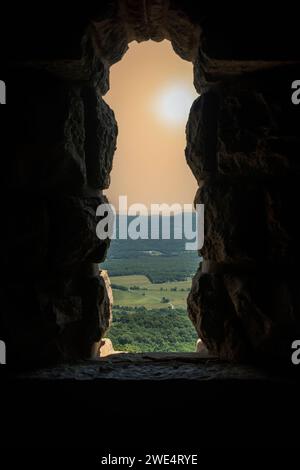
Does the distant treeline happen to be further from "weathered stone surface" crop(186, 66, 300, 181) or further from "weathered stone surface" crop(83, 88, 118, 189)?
"weathered stone surface" crop(186, 66, 300, 181)

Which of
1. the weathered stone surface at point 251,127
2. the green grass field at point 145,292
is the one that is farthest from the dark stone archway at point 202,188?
the green grass field at point 145,292

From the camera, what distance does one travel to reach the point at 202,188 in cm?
157

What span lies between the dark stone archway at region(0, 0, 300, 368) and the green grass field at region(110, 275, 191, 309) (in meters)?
0.40

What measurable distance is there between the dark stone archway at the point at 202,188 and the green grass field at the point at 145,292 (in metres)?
0.40

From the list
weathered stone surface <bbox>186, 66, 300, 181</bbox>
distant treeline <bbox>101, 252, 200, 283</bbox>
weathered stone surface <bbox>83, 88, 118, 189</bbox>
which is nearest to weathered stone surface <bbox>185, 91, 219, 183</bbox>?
weathered stone surface <bbox>186, 66, 300, 181</bbox>

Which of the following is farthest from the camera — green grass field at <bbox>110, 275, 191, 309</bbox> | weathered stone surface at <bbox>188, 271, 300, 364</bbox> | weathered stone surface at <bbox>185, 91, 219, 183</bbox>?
green grass field at <bbox>110, 275, 191, 309</bbox>

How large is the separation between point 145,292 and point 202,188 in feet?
2.46

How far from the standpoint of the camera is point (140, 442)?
1288mm

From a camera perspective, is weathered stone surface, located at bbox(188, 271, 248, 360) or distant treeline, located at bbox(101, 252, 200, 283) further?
distant treeline, located at bbox(101, 252, 200, 283)

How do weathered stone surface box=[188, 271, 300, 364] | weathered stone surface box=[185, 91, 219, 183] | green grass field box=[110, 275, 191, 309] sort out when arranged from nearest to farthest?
weathered stone surface box=[188, 271, 300, 364] → weathered stone surface box=[185, 91, 219, 183] → green grass field box=[110, 275, 191, 309]

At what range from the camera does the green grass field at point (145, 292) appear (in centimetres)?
194

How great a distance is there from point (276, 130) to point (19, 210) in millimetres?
1106

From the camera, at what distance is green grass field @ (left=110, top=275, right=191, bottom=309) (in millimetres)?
1936
